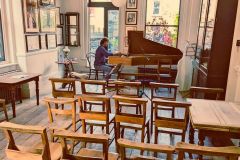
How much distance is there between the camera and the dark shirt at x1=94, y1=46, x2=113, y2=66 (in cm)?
594

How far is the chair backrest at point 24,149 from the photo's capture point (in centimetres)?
160

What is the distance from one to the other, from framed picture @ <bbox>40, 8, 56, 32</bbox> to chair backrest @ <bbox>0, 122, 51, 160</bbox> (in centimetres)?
412

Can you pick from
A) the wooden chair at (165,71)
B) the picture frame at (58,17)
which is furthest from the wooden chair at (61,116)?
the picture frame at (58,17)

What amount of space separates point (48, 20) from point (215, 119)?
4.83 metres

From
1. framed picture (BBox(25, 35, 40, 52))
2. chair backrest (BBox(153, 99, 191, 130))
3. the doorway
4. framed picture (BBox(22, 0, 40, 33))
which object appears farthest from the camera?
the doorway

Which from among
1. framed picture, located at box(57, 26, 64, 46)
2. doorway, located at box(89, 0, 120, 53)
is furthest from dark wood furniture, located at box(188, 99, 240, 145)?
framed picture, located at box(57, 26, 64, 46)

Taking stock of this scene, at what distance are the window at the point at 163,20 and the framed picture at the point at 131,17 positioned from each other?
13.7 inches

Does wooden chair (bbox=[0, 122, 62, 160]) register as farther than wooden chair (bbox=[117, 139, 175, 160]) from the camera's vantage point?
Yes

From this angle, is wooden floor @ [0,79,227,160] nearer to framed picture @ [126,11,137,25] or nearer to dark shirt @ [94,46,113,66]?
dark shirt @ [94,46,113,66]

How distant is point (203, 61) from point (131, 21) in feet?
10.2

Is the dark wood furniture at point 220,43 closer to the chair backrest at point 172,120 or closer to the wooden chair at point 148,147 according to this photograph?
the chair backrest at point 172,120

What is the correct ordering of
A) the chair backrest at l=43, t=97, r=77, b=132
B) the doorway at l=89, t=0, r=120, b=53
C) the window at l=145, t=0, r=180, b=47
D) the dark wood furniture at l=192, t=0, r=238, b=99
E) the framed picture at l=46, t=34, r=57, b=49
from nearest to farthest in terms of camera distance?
the chair backrest at l=43, t=97, r=77, b=132 → the dark wood furniture at l=192, t=0, r=238, b=99 → the framed picture at l=46, t=34, r=57, b=49 → the window at l=145, t=0, r=180, b=47 → the doorway at l=89, t=0, r=120, b=53

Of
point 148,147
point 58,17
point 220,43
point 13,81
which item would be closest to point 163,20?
point 58,17

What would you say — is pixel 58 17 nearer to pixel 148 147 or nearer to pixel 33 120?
pixel 33 120
